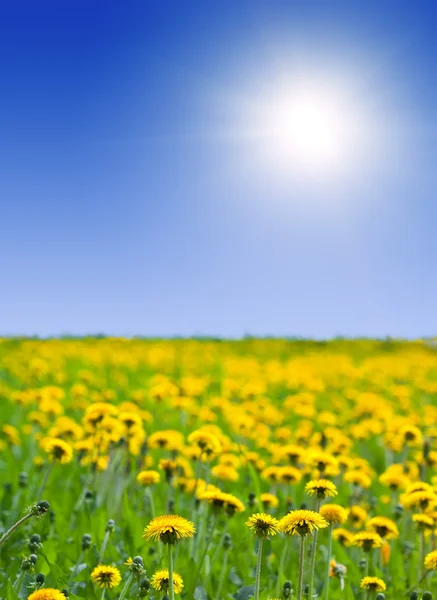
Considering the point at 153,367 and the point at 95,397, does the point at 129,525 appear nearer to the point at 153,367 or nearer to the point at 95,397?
the point at 95,397

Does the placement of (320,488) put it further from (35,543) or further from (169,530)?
(35,543)

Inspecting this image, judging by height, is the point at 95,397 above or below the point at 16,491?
above

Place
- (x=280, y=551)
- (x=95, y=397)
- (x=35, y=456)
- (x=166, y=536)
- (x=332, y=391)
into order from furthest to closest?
(x=332, y=391) < (x=95, y=397) < (x=35, y=456) < (x=280, y=551) < (x=166, y=536)

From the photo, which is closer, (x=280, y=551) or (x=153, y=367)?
(x=280, y=551)

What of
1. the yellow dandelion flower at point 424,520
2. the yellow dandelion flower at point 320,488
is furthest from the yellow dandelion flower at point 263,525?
the yellow dandelion flower at point 424,520

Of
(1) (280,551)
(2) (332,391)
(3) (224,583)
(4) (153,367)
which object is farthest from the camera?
(4) (153,367)

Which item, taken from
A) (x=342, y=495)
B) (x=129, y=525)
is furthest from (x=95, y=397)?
(x=129, y=525)

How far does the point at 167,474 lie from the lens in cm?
378

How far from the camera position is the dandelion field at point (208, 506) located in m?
2.54

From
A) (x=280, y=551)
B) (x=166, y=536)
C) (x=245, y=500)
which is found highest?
(x=166, y=536)

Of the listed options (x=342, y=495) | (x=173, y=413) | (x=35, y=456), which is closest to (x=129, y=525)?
(x=342, y=495)

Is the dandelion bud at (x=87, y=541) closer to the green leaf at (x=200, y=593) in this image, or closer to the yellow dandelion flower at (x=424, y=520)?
the green leaf at (x=200, y=593)

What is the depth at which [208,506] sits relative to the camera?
353 cm

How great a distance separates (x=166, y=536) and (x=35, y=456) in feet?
13.3
